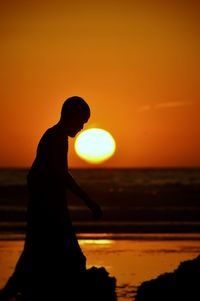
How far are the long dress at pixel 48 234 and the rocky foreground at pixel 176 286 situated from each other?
3.02ft

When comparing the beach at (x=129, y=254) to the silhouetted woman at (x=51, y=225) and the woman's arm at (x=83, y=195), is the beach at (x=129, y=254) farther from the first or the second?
the woman's arm at (x=83, y=195)

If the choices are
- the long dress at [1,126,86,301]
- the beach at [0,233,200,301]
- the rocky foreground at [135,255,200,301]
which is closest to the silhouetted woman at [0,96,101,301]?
the long dress at [1,126,86,301]

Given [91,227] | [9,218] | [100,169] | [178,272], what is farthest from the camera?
[100,169]

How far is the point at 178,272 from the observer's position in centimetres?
897

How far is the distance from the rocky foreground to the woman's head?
73.5 inches

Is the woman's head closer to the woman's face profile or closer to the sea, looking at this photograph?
the woman's face profile

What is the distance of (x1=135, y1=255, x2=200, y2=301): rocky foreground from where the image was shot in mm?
8703

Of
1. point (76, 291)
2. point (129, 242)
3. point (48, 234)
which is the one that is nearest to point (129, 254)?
point (129, 242)

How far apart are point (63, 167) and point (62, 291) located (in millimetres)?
1198

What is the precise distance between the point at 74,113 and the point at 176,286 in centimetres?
211

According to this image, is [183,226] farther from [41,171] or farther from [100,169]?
[100,169]

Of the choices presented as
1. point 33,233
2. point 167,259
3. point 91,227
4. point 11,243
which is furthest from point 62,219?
point 91,227

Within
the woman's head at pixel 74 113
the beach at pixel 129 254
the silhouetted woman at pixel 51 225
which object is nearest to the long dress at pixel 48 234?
the silhouetted woman at pixel 51 225

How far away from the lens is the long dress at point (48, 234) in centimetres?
817
